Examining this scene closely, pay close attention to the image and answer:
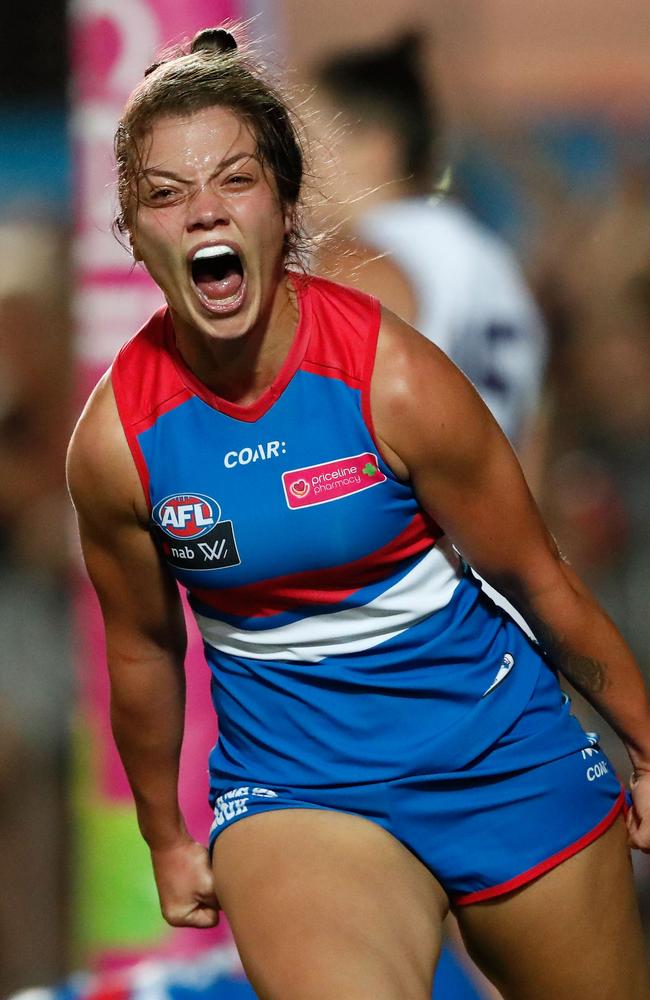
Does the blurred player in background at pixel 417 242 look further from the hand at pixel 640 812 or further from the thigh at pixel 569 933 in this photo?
the thigh at pixel 569 933

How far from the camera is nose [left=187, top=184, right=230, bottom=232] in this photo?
68.5 inches

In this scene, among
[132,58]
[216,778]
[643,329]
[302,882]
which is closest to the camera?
[302,882]

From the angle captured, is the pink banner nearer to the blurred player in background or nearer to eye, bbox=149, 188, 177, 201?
the blurred player in background

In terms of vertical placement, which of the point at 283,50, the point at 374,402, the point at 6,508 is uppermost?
the point at 283,50

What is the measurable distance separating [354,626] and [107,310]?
1.60m

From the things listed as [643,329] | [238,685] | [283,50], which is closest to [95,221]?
[283,50]

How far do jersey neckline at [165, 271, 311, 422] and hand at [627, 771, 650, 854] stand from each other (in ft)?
2.42

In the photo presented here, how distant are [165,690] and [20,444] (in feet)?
5.05

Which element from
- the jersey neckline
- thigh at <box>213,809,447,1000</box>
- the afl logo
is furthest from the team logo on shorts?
thigh at <box>213,809,447,1000</box>

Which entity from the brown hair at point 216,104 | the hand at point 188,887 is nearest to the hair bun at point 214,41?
the brown hair at point 216,104

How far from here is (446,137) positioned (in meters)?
3.54

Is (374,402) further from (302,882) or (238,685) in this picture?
(302,882)

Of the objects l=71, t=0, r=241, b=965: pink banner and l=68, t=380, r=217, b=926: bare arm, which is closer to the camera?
l=68, t=380, r=217, b=926: bare arm

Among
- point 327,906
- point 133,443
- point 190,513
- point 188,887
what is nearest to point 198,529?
point 190,513
